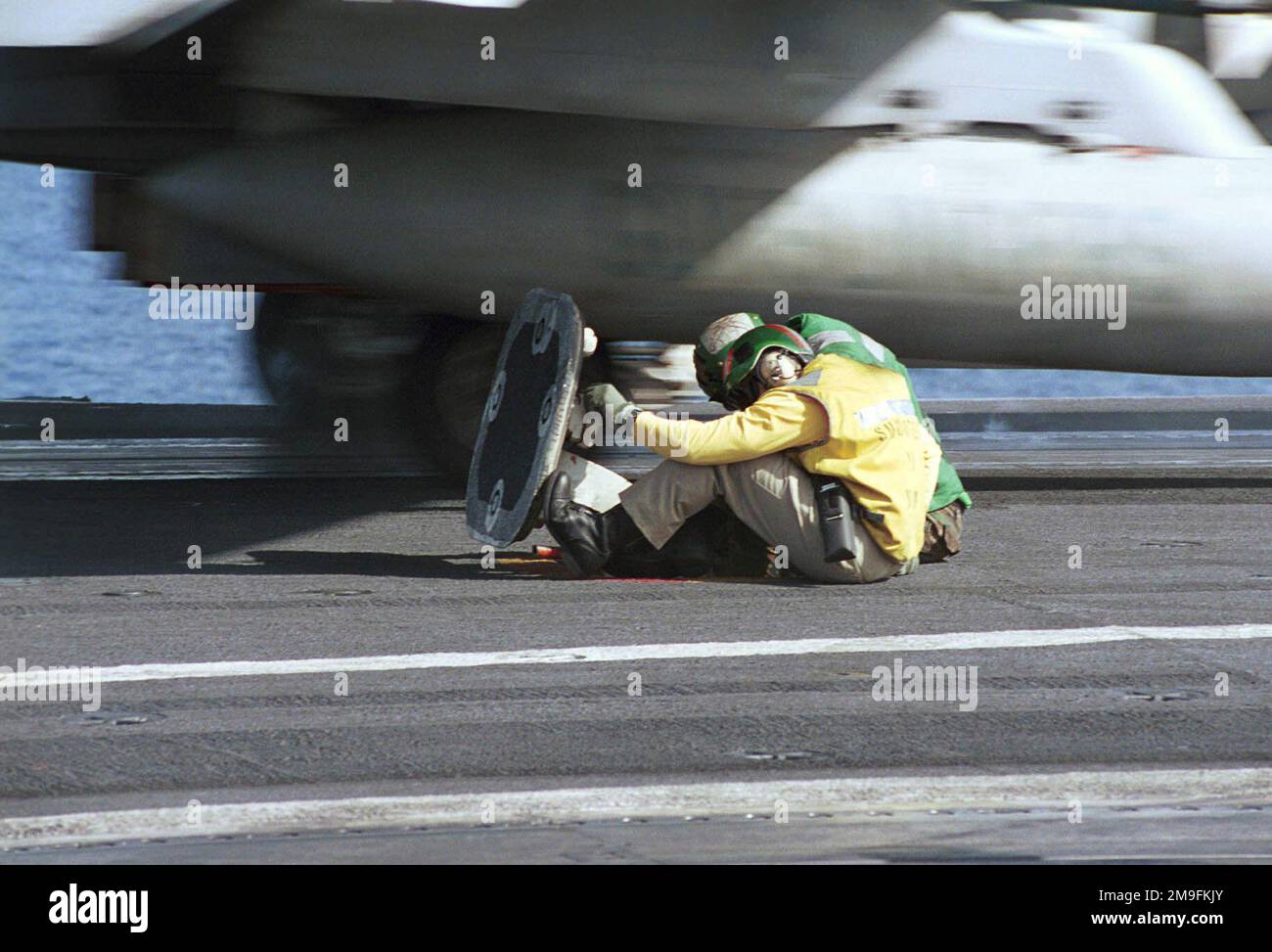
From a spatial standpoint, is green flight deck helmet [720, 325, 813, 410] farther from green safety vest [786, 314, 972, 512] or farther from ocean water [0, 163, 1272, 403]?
ocean water [0, 163, 1272, 403]

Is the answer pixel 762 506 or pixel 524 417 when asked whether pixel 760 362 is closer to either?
pixel 762 506

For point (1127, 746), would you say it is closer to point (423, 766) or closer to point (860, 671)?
point (860, 671)

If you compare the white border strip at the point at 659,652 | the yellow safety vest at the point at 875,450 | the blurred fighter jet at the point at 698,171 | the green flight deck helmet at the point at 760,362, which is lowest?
the white border strip at the point at 659,652

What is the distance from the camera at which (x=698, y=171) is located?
11.2m

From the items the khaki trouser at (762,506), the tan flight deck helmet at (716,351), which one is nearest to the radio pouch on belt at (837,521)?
the khaki trouser at (762,506)

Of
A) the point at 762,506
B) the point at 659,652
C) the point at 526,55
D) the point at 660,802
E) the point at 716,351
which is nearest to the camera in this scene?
the point at 660,802

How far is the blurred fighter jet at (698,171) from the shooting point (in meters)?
11.0

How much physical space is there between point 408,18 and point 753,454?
3732 mm

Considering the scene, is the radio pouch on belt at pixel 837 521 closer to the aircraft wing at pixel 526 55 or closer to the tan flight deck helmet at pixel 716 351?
the tan flight deck helmet at pixel 716 351

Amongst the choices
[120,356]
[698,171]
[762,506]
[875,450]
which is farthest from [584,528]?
[120,356]

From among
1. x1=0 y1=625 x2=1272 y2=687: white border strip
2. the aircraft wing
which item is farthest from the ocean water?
x1=0 y1=625 x2=1272 y2=687: white border strip

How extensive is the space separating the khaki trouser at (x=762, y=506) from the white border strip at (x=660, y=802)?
10.4 feet

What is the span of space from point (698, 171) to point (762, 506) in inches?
118

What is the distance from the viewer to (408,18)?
430 inches
